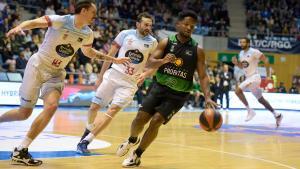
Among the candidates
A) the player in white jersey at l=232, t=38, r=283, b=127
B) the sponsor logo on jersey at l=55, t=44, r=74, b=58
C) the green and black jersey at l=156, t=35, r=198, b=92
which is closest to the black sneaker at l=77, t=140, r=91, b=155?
the sponsor logo on jersey at l=55, t=44, r=74, b=58

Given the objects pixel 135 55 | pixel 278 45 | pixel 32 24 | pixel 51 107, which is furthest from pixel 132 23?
pixel 32 24

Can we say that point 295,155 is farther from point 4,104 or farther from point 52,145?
point 4,104

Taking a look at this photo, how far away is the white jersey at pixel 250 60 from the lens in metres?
16.2

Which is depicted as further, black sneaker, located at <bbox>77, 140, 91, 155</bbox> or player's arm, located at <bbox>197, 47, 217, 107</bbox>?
black sneaker, located at <bbox>77, 140, 91, 155</bbox>

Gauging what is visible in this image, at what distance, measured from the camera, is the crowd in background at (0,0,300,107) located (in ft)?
70.9

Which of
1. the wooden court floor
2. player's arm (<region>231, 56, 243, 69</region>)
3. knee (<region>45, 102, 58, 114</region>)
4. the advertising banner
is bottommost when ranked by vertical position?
the wooden court floor

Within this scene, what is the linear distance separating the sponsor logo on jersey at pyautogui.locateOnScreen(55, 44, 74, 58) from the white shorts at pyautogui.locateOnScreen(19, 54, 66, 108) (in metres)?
0.25

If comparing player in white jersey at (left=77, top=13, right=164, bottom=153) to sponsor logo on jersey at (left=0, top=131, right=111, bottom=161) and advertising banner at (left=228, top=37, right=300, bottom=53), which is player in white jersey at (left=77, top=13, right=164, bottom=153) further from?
advertising banner at (left=228, top=37, right=300, bottom=53)

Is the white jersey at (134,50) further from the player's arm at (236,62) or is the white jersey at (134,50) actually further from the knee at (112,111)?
the player's arm at (236,62)

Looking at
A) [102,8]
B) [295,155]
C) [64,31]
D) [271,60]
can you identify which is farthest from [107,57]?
[271,60]

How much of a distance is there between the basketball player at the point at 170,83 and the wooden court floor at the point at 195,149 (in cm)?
44

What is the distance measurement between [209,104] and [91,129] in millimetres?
2548

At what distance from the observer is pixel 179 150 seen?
9.32 metres

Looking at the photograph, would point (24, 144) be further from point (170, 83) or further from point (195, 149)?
point (195, 149)
